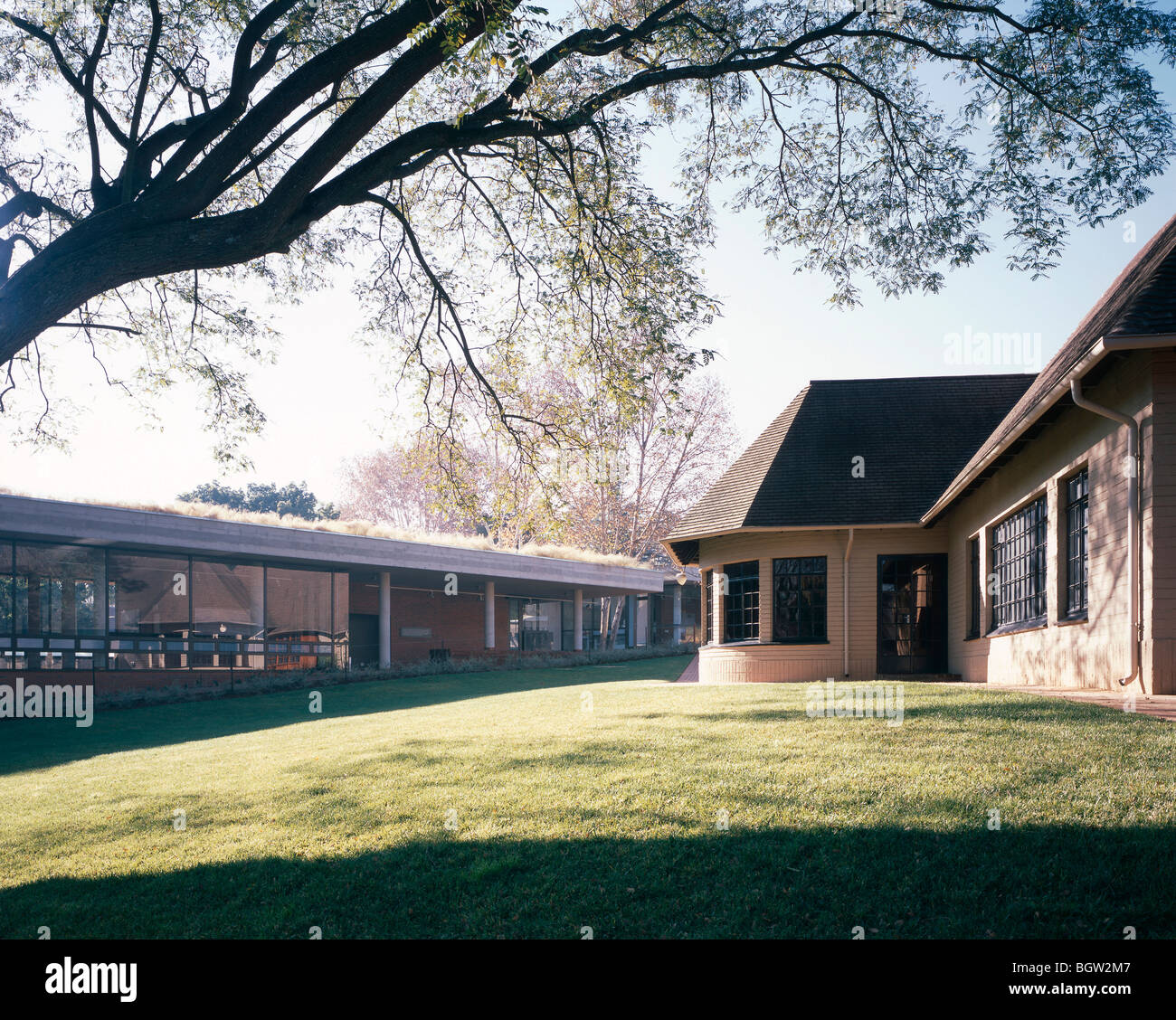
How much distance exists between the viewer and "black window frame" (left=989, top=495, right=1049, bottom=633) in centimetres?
1356

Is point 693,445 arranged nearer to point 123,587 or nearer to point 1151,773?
point 123,587

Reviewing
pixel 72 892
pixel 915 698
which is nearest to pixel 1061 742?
pixel 915 698

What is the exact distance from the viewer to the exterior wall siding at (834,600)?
19844 mm

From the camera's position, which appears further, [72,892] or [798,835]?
[72,892]

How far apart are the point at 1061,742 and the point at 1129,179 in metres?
6.65

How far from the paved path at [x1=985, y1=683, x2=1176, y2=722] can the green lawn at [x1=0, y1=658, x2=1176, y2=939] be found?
16.0 inches

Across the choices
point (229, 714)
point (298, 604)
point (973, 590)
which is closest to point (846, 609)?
point (973, 590)

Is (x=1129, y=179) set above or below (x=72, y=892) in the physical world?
above

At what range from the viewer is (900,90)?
1138 centimetres

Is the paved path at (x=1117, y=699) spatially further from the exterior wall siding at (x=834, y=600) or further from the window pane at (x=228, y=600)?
the window pane at (x=228, y=600)

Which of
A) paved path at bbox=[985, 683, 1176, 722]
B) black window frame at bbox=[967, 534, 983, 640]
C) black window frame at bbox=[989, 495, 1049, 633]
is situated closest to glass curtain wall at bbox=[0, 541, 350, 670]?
black window frame at bbox=[967, 534, 983, 640]

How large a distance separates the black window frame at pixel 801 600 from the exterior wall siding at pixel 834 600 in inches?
3.5

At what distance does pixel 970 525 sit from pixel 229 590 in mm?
18699
